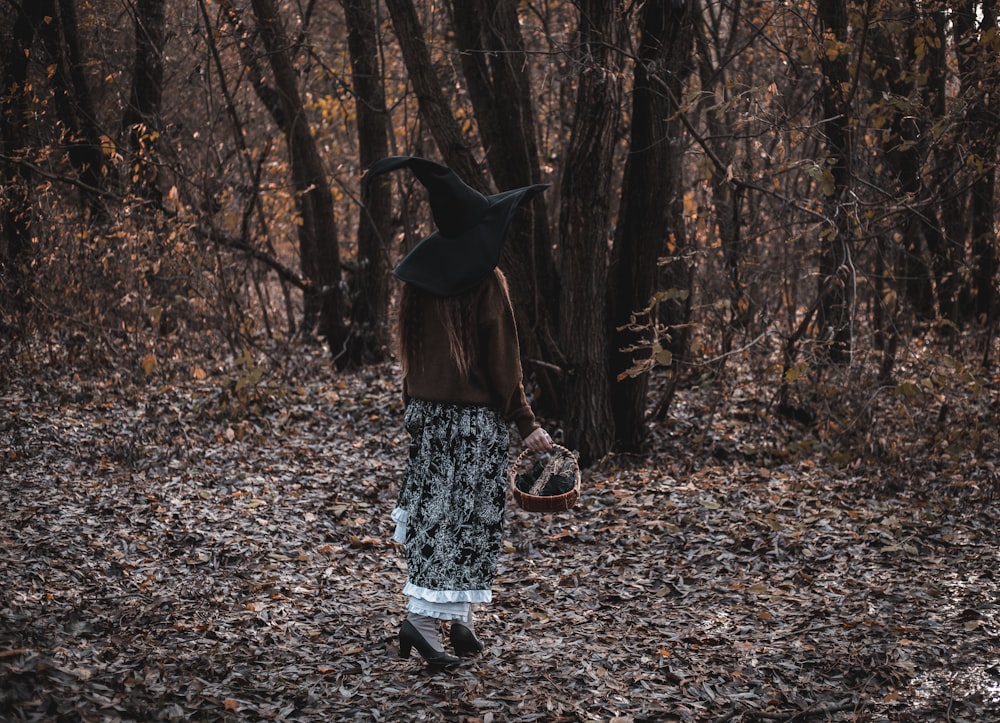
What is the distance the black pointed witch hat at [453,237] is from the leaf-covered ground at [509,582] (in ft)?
5.95

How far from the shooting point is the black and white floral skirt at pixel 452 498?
168 inches

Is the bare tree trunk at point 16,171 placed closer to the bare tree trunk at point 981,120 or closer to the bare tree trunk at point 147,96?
the bare tree trunk at point 147,96

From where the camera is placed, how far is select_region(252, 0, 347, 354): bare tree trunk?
11.1 m

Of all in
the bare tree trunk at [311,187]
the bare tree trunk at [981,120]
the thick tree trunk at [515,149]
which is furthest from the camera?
the bare tree trunk at [311,187]

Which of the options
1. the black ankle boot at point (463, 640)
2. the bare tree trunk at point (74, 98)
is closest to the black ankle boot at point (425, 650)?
the black ankle boot at point (463, 640)

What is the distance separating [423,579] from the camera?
4.32m

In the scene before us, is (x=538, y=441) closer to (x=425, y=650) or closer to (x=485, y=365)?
(x=485, y=365)

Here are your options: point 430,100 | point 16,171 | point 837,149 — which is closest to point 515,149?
point 430,100

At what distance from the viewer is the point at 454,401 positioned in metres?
4.21

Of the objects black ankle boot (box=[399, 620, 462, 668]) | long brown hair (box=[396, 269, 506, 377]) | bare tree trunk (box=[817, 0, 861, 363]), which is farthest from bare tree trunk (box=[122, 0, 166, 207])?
black ankle boot (box=[399, 620, 462, 668])

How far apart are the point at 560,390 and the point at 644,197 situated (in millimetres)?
1856

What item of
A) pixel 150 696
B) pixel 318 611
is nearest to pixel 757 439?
pixel 318 611

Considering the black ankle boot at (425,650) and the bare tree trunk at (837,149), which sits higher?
the bare tree trunk at (837,149)

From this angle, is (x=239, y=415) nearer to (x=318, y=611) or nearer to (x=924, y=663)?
(x=318, y=611)
